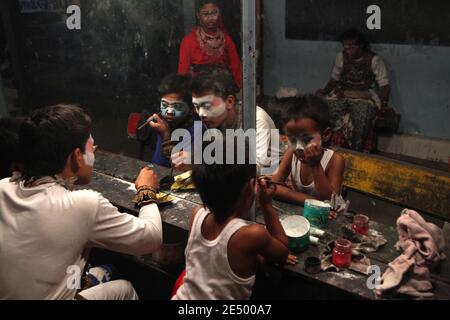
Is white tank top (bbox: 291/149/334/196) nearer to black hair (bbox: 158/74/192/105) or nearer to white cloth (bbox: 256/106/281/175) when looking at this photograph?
white cloth (bbox: 256/106/281/175)

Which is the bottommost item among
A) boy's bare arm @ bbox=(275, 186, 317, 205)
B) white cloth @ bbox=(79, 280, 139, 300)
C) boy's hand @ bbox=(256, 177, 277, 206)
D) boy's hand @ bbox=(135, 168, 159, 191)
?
white cloth @ bbox=(79, 280, 139, 300)

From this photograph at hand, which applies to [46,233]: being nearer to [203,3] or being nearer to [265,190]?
[265,190]

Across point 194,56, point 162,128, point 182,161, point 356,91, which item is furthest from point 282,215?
point 356,91

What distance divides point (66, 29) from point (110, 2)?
23.3 inches

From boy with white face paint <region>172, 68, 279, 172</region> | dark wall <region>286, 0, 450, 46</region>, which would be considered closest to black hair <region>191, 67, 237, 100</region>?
boy with white face paint <region>172, 68, 279, 172</region>

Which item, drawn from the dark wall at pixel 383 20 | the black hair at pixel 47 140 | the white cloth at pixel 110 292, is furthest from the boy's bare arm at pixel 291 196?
the dark wall at pixel 383 20

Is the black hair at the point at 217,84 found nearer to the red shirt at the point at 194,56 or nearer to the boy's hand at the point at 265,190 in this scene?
the red shirt at the point at 194,56

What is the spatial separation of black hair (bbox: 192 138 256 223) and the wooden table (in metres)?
0.38

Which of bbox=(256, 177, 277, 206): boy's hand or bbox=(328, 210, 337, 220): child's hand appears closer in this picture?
bbox=(256, 177, 277, 206): boy's hand

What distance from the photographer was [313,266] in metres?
1.72

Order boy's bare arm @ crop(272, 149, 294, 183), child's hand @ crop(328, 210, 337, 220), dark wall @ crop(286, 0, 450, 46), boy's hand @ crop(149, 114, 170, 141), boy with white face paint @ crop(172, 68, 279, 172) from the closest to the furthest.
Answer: child's hand @ crop(328, 210, 337, 220) < boy with white face paint @ crop(172, 68, 279, 172) < boy's bare arm @ crop(272, 149, 294, 183) < boy's hand @ crop(149, 114, 170, 141) < dark wall @ crop(286, 0, 450, 46)

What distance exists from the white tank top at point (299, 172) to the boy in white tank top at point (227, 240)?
0.72 m

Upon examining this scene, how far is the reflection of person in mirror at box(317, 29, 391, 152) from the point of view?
183 inches

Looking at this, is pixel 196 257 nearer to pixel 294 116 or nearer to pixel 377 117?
pixel 294 116
